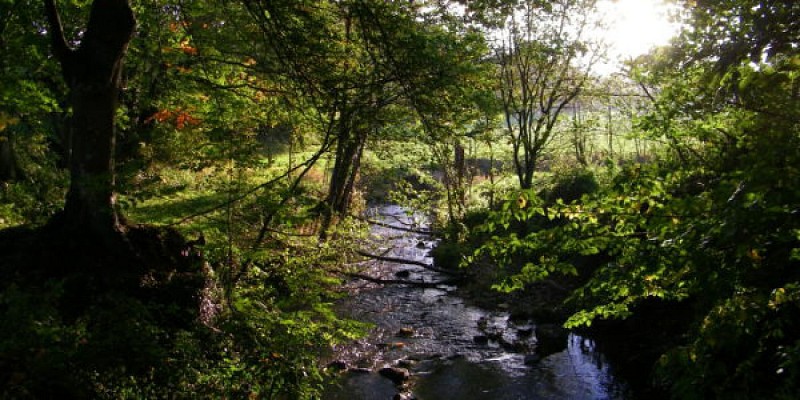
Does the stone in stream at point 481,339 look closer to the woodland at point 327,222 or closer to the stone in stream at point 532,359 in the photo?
the stone in stream at point 532,359

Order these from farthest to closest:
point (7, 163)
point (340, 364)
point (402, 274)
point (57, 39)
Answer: point (402, 274) → point (7, 163) → point (340, 364) → point (57, 39)

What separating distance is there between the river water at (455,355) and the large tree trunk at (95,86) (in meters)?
5.56

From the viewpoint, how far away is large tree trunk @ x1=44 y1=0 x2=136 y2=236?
5.79 metres

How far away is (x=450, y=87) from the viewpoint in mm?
6004

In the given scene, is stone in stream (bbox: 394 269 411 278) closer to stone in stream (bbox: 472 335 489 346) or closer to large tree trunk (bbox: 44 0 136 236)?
stone in stream (bbox: 472 335 489 346)

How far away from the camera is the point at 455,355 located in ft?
38.4

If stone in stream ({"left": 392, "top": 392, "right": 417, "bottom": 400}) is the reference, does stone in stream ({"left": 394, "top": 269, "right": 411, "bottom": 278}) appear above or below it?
above

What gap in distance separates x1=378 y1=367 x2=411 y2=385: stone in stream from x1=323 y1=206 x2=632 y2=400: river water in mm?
125

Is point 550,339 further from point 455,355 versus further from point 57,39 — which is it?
point 57,39

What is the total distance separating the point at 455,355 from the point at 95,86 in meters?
8.94

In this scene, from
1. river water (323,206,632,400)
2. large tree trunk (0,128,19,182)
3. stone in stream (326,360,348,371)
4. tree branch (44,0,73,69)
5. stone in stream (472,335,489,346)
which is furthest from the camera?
large tree trunk (0,128,19,182)

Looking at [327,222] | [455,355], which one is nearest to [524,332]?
[455,355]

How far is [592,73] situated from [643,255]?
15.8 meters

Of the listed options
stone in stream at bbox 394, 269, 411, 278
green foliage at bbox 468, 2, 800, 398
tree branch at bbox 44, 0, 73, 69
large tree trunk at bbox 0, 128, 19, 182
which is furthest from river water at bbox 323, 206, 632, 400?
large tree trunk at bbox 0, 128, 19, 182
